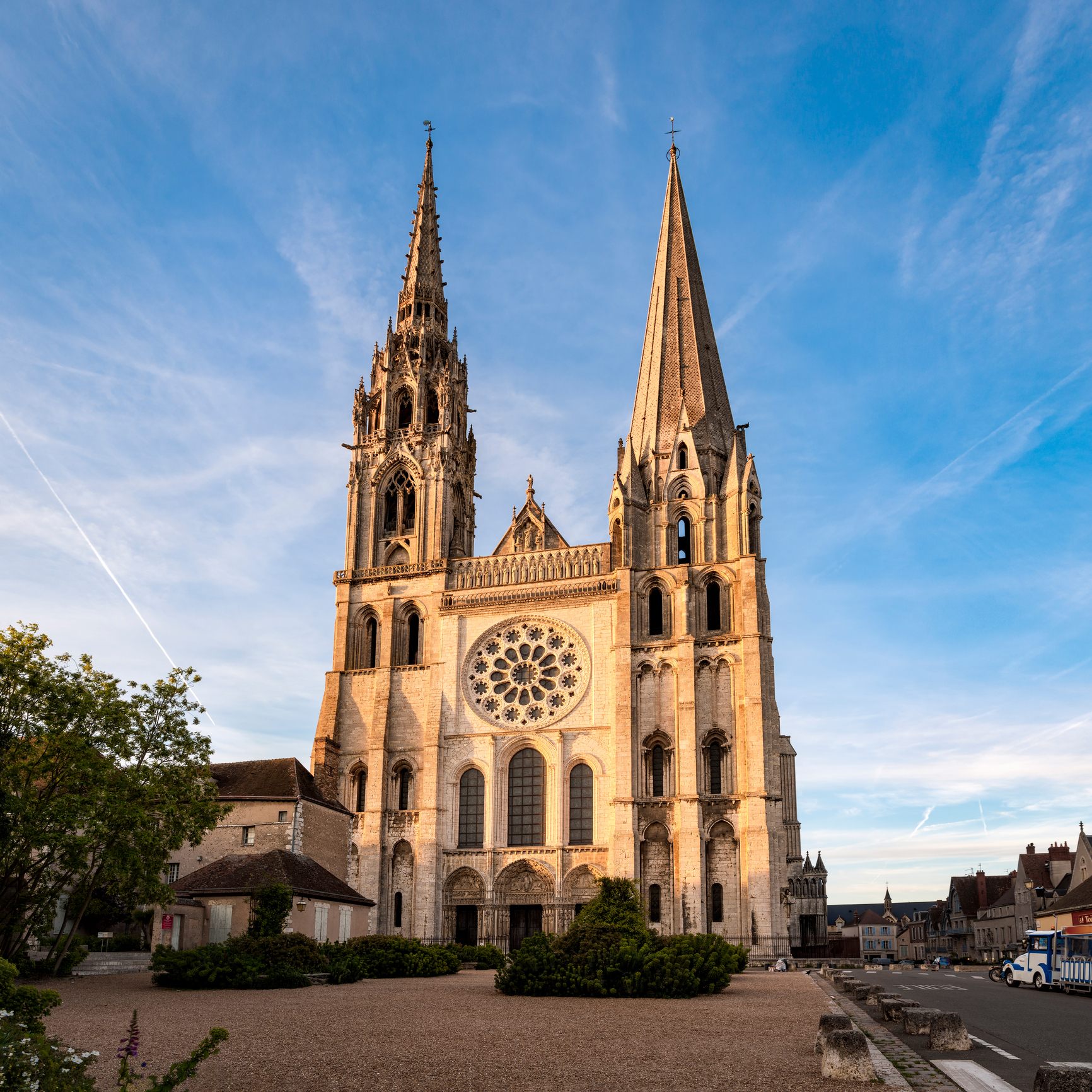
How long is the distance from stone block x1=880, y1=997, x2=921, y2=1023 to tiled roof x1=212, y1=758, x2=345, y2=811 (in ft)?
90.3

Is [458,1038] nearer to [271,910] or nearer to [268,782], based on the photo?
[271,910]

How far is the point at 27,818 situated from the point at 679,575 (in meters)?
28.7

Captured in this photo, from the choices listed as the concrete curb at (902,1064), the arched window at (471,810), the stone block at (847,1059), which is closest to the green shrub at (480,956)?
the arched window at (471,810)

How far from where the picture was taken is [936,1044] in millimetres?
12875

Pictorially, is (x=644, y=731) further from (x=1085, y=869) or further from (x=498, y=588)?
(x=1085, y=869)

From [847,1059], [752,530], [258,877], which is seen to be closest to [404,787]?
[258,877]

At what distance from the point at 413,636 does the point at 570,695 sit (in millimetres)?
8424

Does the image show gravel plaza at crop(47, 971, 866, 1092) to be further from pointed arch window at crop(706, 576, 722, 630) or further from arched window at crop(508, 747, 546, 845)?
pointed arch window at crop(706, 576, 722, 630)

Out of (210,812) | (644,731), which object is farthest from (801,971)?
(210,812)

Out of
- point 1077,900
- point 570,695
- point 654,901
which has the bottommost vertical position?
point 654,901

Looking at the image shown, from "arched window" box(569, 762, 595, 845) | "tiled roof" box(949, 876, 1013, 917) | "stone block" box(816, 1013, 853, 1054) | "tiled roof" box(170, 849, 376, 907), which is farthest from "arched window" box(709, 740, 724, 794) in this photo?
"tiled roof" box(949, 876, 1013, 917)

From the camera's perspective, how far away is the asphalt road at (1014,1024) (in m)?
12.1

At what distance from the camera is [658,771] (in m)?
43.1

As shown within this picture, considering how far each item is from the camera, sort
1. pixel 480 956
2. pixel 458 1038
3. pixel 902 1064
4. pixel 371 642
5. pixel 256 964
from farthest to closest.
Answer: pixel 371 642, pixel 480 956, pixel 256 964, pixel 458 1038, pixel 902 1064
